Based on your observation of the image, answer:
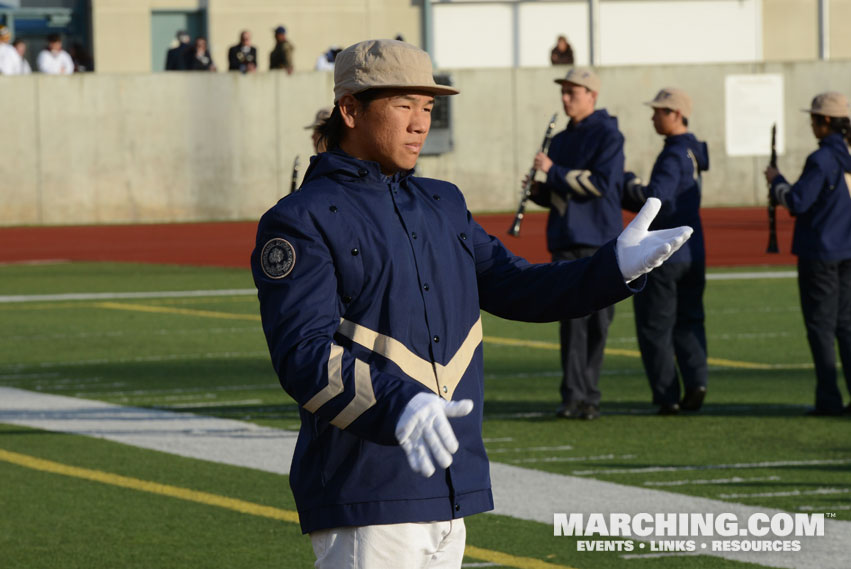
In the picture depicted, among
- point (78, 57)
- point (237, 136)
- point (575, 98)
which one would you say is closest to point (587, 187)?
point (575, 98)

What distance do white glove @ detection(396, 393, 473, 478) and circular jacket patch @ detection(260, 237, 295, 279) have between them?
1.71 feet

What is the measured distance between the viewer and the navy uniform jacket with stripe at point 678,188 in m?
10.6

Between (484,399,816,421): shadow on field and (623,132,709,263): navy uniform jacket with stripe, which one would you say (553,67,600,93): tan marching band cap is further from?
(484,399,816,421): shadow on field

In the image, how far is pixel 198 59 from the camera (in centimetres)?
3625

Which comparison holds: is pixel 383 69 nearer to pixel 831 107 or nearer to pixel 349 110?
pixel 349 110

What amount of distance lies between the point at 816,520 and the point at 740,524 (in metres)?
0.34

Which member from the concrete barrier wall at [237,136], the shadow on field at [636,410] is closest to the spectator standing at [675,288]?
the shadow on field at [636,410]

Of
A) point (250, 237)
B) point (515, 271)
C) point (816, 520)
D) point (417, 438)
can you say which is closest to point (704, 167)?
point (816, 520)

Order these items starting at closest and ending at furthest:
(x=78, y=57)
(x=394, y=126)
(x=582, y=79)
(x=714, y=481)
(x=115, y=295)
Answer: (x=394, y=126), (x=714, y=481), (x=582, y=79), (x=115, y=295), (x=78, y=57)

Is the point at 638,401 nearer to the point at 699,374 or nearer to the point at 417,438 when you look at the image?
the point at 699,374

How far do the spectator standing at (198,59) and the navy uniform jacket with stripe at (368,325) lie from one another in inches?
1290

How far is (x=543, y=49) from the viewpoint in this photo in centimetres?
4288

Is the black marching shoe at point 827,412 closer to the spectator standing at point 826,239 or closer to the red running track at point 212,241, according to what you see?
the spectator standing at point 826,239

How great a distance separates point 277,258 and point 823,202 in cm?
734
